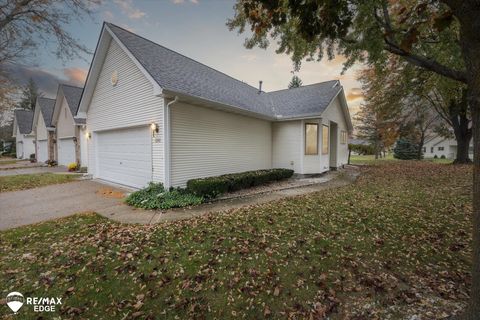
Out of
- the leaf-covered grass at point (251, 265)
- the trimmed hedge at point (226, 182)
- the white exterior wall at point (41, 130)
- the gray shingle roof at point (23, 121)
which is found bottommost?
the leaf-covered grass at point (251, 265)

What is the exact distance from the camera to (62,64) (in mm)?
9875

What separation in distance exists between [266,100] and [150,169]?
33.8 feet

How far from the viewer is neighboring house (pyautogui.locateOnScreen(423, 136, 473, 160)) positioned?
41.7 m

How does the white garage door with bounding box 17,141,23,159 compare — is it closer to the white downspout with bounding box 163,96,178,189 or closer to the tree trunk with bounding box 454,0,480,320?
the white downspout with bounding box 163,96,178,189

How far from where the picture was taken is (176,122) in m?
8.16

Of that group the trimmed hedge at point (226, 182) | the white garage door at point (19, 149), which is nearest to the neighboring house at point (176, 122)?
the trimmed hedge at point (226, 182)

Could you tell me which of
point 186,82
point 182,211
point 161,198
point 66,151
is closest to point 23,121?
point 66,151

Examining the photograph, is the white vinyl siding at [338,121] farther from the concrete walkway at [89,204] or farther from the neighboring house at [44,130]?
the neighboring house at [44,130]

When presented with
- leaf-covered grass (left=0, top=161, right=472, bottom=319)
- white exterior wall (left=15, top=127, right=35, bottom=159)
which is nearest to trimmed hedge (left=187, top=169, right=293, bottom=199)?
leaf-covered grass (left=0, top=161, right=472, bottom=319)

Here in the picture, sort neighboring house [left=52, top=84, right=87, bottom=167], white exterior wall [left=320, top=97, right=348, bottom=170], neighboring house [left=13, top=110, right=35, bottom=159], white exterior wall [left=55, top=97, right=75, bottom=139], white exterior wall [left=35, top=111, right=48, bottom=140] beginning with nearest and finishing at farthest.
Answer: white exterior wall [left=320, top=97, right=348, bottom=170]
neighboring house [left=52, top=84, right=87, bottom=167]
white exterior wall [left=55, top=97, right=75, bottom=139]
white exterior wall [left=35, top=111, right=48, bottom=140]
neighboring house [left=13, top=110, right=35, bottom=159]

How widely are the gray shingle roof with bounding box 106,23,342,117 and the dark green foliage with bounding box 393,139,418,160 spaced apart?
2499 cm

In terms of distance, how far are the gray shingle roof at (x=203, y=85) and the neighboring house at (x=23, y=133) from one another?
2823 cm

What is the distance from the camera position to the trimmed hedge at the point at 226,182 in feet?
25.7

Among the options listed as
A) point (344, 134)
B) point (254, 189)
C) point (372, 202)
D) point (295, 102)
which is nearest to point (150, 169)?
point (254, 189)
